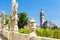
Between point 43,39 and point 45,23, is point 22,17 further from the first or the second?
point 43,39

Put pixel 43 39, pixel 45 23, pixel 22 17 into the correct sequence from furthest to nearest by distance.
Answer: pixel 45 23, pixel 22 17, pixel 43 39

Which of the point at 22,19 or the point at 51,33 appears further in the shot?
the point at 22,19

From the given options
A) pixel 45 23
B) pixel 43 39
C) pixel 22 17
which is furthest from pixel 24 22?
pixel 43 39

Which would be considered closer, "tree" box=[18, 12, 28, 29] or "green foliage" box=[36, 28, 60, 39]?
"green foliage" box=[36, 28, 60, 39]

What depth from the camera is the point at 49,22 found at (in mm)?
49469

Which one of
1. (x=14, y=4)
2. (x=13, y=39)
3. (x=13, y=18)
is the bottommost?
(x=13, y=39)

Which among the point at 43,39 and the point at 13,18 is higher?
the point at 13,18

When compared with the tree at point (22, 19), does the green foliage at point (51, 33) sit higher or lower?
lower

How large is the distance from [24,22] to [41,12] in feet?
30.7

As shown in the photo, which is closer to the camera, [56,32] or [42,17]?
[56,32]

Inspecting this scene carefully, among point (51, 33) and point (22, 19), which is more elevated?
point (22, 19)

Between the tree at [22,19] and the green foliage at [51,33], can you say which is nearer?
the green foliage at [51,33]

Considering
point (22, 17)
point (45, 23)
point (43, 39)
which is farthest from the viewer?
point (45, 23)

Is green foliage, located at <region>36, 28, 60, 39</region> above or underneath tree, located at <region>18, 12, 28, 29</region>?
underneath
